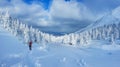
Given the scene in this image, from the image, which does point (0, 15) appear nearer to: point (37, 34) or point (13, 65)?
point (37, 34)

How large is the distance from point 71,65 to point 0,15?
515 ft

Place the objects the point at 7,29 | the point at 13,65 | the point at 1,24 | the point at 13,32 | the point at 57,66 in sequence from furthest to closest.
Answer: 1. the point at 1,24
2. the point at 7,29
3. the point at 13,32
4. the point at 57,66
5. the point at 13,65

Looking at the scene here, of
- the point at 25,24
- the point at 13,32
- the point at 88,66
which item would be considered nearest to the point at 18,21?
the point at 25,24

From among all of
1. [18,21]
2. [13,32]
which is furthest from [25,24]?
[13,32]

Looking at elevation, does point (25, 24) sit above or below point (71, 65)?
above

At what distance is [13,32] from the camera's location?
14025cm

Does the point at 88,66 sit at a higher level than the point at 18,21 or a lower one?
lower

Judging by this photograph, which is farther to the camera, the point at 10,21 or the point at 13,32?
the point at 10,21

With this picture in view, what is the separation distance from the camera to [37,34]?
529ft

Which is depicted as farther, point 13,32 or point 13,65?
point 13,32

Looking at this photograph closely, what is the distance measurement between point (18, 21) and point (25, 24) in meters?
4.51

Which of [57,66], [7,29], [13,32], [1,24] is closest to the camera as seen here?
[57,66]

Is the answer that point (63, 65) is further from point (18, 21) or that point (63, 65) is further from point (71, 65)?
point (18, 21)

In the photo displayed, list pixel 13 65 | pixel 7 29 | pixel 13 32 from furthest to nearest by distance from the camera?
pixel 7 29
pixel 13 32
pixel 13 65
